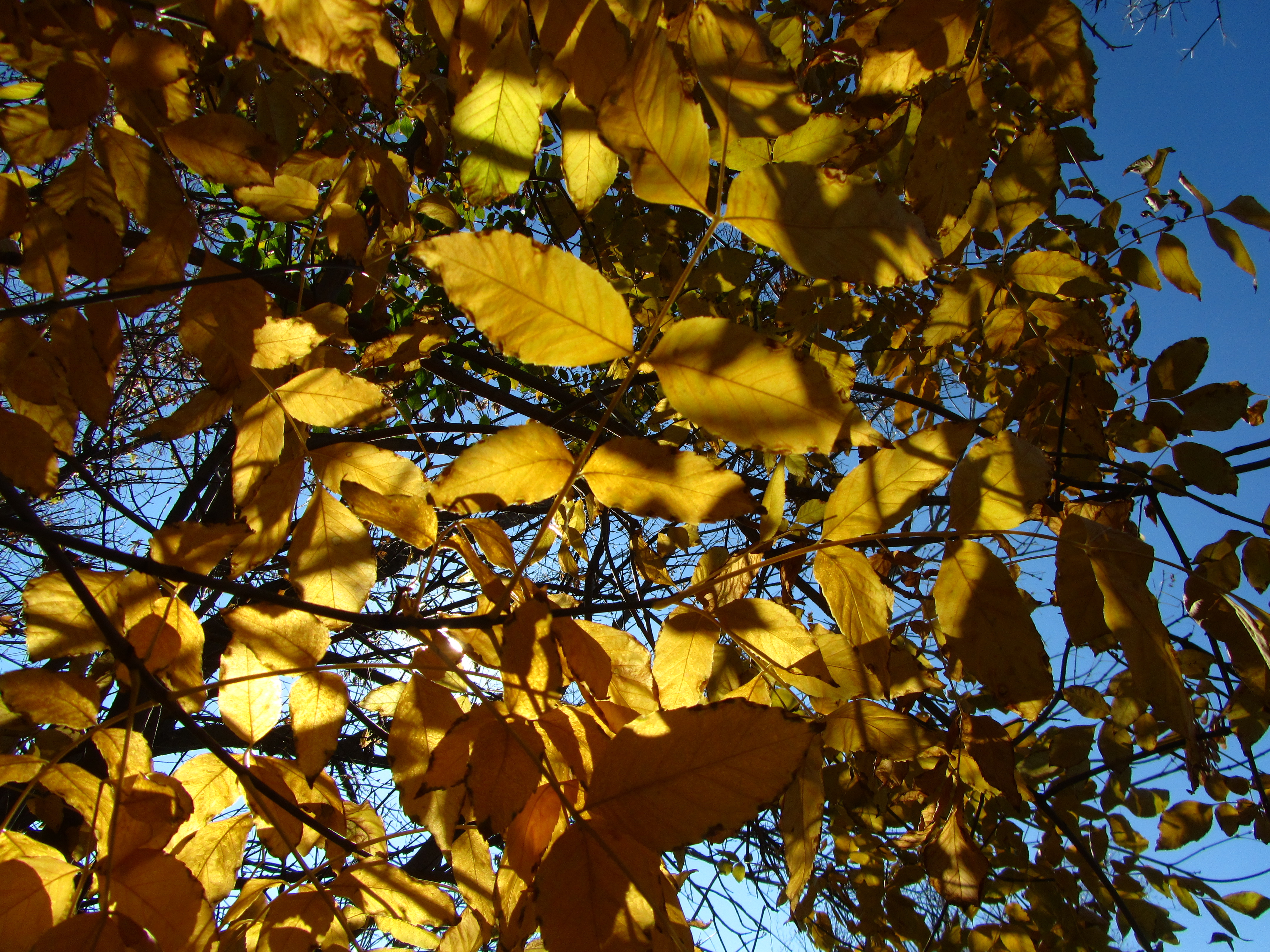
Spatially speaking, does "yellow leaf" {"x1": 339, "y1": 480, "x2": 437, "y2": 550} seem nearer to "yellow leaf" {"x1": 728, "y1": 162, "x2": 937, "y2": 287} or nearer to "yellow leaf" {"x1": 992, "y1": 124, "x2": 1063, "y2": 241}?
"yellow leaf" {"x1": 728, "y1": 162, "x2": 937, "y2": 287}

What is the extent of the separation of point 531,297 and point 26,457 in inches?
23.6

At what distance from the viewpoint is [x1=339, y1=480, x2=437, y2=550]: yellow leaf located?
76 centimetres

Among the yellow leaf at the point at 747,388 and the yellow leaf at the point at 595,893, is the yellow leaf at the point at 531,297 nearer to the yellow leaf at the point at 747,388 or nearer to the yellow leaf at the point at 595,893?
the yellow leaf at the point at 747,388

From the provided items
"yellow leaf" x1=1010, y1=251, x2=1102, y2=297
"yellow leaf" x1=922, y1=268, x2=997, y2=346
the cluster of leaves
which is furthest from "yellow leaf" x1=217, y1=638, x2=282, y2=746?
"yellow leaf" x1=1010, y1=251, x2=1102, y2=297

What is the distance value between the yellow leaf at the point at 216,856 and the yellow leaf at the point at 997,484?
931 millimetres

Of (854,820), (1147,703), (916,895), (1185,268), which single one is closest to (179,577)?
(1147,703)

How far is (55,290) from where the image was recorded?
74cm

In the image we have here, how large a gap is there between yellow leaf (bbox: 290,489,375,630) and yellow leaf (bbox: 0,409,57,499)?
25 centimetres

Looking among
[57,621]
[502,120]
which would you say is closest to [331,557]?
[57,621]

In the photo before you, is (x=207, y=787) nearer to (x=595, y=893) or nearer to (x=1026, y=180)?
(x=595, y=893)

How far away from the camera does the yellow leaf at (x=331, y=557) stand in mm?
763

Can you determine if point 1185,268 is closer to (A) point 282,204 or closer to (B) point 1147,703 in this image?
(B) point 1147,703

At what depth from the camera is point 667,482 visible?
25.9 inches

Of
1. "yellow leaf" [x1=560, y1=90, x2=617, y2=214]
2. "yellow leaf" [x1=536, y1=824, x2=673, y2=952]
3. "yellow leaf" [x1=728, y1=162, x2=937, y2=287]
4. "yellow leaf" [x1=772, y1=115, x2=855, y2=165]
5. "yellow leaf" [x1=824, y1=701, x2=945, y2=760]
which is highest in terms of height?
"yellow leaf" [x1=560, y1=90, x2=617, y2=214]
